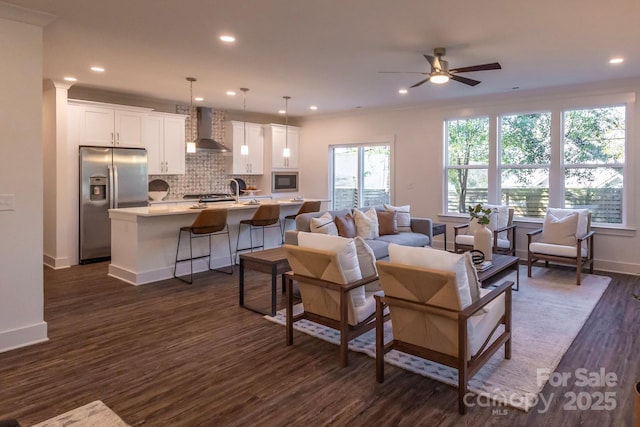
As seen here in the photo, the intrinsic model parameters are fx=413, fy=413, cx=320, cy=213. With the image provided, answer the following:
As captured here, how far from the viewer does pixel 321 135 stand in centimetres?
908

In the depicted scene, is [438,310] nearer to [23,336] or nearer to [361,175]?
[23,336]

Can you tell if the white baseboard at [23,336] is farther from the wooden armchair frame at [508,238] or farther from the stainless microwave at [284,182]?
the stainless microwave at [284,182]

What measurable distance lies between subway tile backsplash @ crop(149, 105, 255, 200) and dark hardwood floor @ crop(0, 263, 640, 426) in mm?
3740

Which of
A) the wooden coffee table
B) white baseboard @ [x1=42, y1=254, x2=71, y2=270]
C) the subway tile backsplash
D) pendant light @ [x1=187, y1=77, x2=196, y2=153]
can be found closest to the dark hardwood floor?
the wooden coffee table

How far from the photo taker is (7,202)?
3273mm

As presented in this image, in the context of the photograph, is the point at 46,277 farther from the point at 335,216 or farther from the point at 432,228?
the point at 432,228

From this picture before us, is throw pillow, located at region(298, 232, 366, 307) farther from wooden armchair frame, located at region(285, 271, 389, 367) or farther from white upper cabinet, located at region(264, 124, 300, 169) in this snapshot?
white upper cabinet, located at region(264, 124, 300, 169)

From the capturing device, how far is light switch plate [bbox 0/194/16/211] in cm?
325

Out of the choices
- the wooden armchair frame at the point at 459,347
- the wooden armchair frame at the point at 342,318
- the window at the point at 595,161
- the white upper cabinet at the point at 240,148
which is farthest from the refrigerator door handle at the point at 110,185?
the window at the point at 595,161

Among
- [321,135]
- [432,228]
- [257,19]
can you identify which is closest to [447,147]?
[432,228]

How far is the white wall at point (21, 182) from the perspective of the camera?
324cm

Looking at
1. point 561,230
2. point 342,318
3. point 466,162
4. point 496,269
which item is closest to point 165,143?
point 466,162

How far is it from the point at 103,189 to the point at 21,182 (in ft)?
10.5

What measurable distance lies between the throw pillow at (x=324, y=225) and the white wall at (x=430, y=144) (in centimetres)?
283
